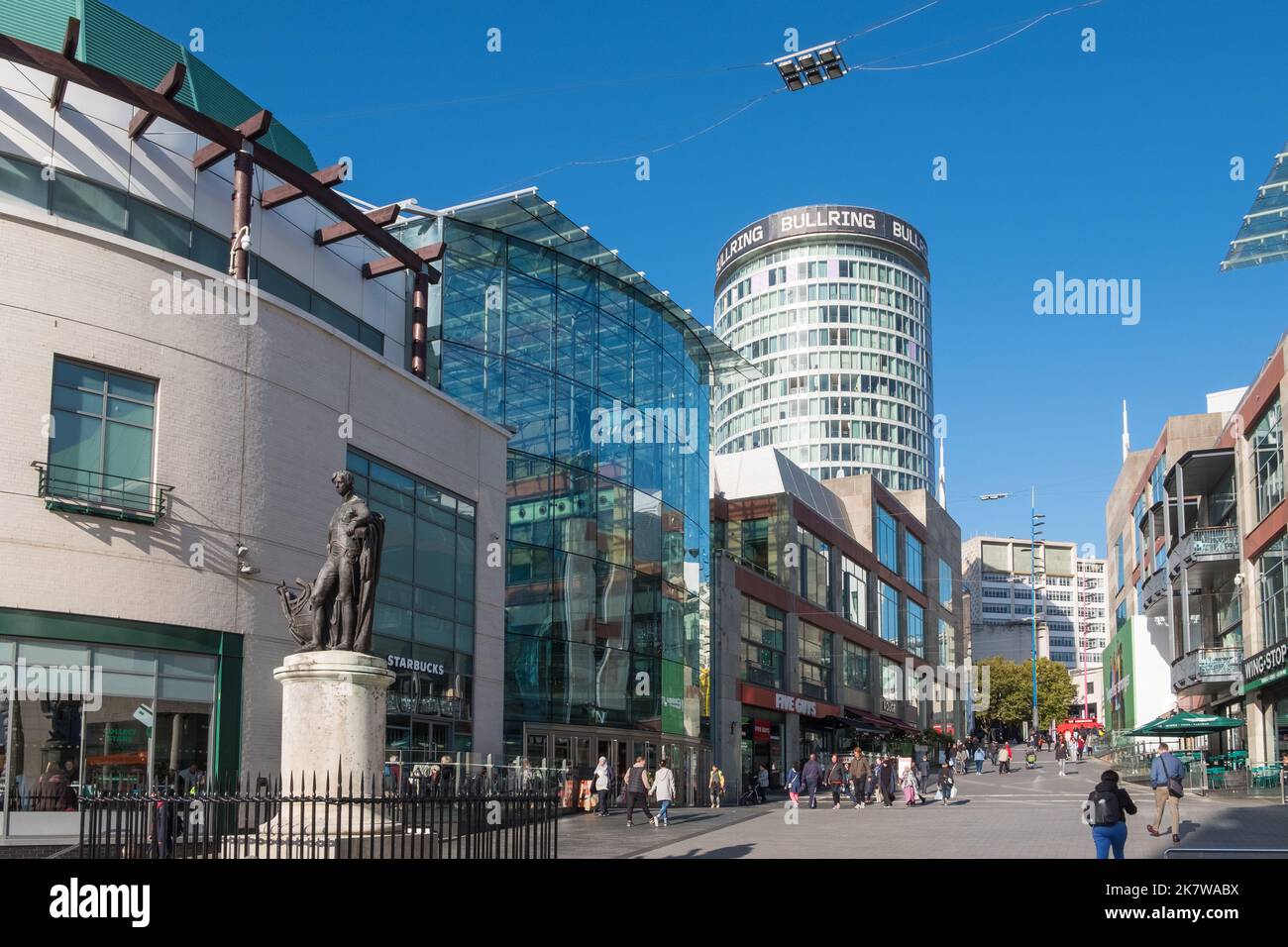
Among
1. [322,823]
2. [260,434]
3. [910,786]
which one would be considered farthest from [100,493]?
[910,786]

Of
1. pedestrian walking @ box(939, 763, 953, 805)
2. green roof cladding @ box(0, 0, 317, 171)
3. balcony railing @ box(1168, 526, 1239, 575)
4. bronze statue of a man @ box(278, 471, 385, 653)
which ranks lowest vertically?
pedestrian walking @ box(939, 763, 953, 805)

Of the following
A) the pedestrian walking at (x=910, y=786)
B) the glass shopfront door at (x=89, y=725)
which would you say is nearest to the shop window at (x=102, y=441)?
the glass shopfront door at (x=89, y=725)

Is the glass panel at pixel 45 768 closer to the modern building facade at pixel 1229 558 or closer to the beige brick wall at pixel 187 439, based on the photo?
the beige brick wall at pixel 187 439

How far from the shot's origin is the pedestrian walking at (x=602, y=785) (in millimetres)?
30734

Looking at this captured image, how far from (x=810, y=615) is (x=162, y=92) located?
40.0 meters

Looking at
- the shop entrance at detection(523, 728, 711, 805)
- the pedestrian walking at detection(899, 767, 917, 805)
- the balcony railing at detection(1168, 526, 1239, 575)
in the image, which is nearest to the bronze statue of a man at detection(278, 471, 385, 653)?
the shop entrance at detection(523, 728, 711, 805)

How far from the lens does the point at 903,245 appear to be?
534 feet

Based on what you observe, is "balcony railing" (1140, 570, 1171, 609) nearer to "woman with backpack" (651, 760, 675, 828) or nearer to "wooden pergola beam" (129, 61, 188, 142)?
"woman with backpack" (651, 760, 675, 828)

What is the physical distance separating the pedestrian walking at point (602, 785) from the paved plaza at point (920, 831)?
1.48ft

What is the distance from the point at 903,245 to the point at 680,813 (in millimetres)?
137457

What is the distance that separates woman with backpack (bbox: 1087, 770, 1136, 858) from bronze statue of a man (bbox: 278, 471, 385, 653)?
27.4ft

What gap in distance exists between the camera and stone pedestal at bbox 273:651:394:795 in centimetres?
1399

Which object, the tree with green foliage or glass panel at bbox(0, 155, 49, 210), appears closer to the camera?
glass panel at bbox(0, 155, 49, 210)
